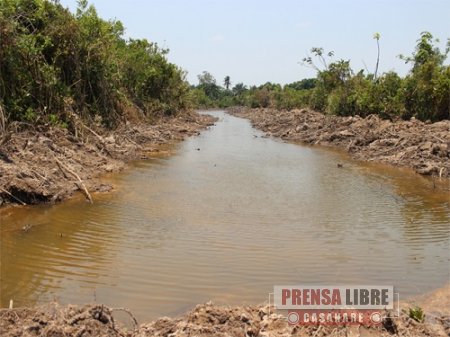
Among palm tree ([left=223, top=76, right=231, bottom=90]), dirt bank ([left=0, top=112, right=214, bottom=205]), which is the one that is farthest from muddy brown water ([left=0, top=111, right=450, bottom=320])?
palm tree ([left=223, top=76, right=231, bottom=90])

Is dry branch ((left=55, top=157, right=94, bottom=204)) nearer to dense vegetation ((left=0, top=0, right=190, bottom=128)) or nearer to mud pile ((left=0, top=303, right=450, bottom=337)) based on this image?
dense vegetation ((left=0, top=0, right=190, bottom=128))

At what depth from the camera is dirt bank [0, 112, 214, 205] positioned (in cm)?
879

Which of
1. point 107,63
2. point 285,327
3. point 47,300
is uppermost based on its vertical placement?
point 107,63

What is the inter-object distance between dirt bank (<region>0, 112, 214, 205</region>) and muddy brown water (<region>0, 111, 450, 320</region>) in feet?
1.45

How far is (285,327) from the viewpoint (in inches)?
161

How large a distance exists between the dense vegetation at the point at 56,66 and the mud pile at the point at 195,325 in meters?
7.92

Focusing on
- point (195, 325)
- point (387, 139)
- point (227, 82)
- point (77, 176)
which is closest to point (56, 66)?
point (77, 176)

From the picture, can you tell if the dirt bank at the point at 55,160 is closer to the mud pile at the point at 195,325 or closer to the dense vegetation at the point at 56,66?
the dense vegetation at the point at 56,66

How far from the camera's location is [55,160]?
1050cm

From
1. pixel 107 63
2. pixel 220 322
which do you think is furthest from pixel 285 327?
pixel 107 63

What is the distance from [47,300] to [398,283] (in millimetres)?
4276

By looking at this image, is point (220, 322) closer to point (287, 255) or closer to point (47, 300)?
point (47, 300)

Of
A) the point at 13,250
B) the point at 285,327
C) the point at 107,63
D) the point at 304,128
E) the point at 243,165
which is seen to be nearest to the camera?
the point at 285,327

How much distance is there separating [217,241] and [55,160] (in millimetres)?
5119
